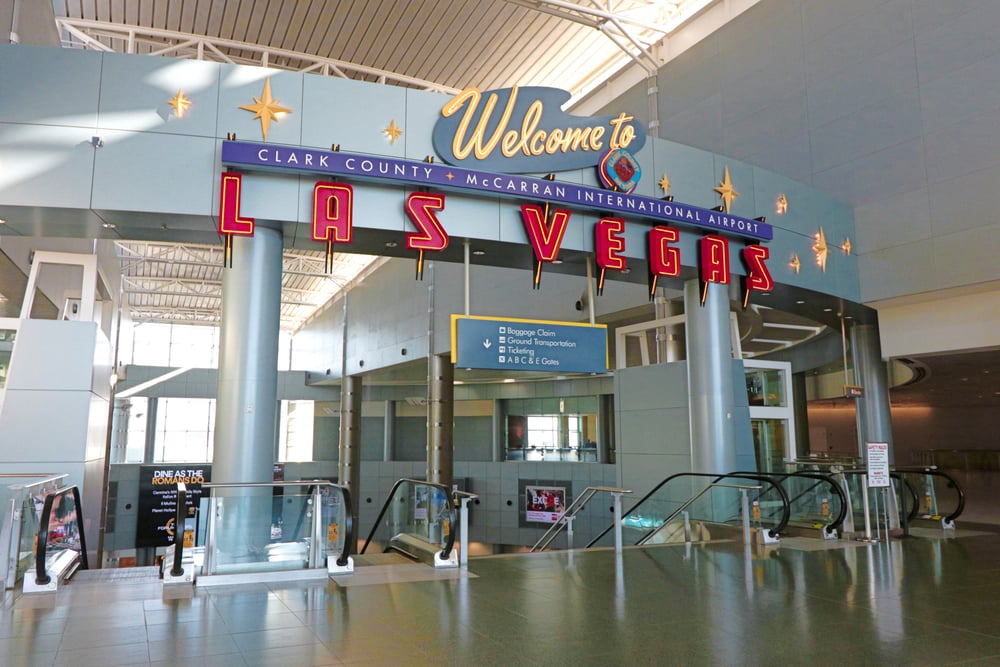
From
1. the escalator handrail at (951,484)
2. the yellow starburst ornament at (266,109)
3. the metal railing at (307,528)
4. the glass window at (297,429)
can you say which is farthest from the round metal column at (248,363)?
the glass window at (297,429)

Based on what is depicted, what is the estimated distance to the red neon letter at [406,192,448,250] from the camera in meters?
9.35

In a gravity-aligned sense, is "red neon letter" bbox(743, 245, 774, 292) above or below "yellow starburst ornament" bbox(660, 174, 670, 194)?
below

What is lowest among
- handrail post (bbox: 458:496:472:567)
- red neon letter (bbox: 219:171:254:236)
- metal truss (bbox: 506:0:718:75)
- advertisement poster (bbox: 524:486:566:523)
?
advertisement poster (bbox: 524:486:566:523)

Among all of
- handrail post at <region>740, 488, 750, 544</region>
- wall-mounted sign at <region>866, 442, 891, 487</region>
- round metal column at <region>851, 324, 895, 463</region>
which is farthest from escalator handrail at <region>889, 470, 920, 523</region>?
round metal column at <region>851, 324, 895, 463</region>

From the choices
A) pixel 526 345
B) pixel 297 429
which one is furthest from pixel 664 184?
pixel 297 429

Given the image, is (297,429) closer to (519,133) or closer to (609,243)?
(609,243)

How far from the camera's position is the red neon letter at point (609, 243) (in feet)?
34.1

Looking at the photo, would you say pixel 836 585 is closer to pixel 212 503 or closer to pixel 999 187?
pixel 212 503

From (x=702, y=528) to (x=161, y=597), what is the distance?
7655 mm

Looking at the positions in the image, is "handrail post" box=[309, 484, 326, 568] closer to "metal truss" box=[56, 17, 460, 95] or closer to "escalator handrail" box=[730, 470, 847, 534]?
"escalator handrail" box=[730, 470, 847, 534]

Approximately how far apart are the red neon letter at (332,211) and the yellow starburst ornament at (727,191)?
20.7 ft

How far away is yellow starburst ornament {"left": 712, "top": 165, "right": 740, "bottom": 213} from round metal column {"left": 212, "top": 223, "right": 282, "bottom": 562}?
7.30 meters

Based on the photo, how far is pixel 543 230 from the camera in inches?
397

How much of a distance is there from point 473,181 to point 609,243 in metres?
2.27
